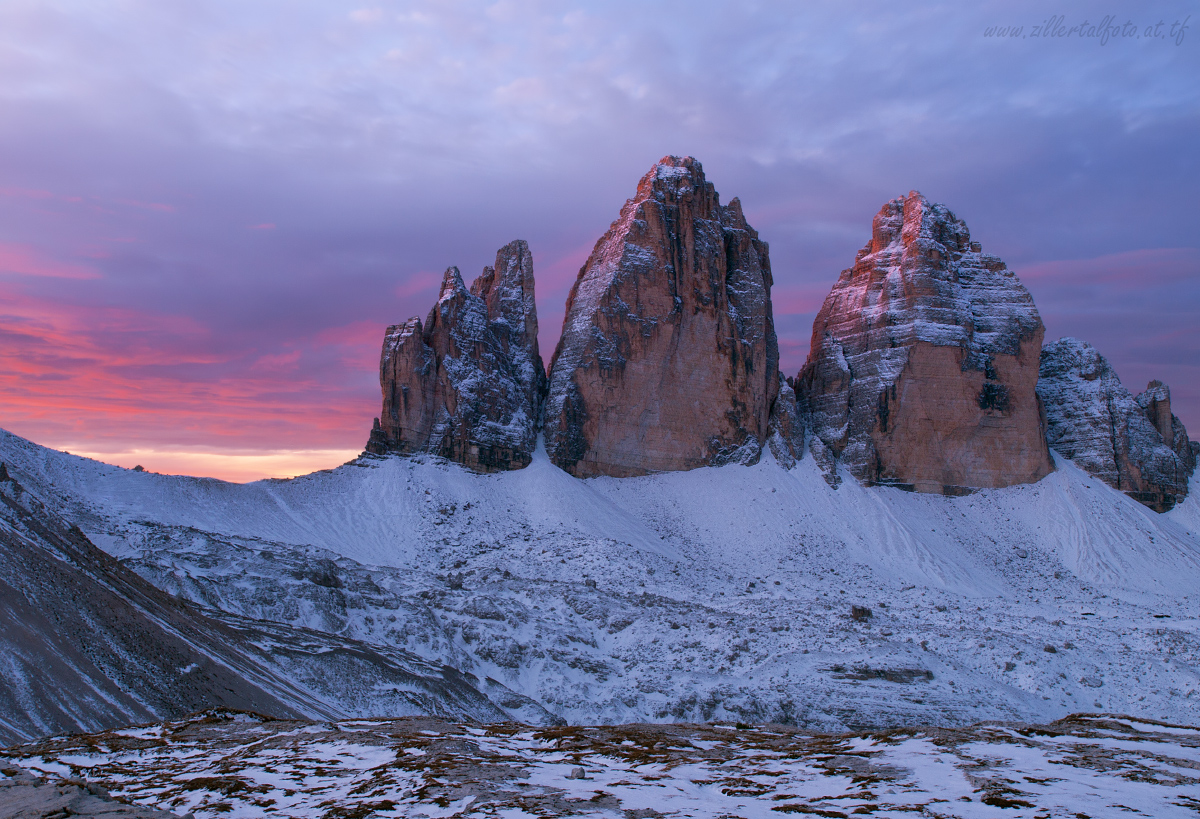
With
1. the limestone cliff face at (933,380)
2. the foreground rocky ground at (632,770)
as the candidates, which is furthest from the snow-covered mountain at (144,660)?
the limestone cliff face at (933,380)

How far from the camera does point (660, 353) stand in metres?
67.2

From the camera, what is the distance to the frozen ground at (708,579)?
98.5ft

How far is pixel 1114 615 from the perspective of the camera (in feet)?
151

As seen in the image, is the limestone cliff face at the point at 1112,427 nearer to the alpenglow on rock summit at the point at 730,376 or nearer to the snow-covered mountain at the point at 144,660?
the alpenglow on rock summit at the point at 730,376

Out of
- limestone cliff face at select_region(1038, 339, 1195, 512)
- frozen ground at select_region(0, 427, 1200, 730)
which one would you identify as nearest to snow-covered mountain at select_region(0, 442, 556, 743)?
frozen ground at select_region(0, 427, 1200, 730)

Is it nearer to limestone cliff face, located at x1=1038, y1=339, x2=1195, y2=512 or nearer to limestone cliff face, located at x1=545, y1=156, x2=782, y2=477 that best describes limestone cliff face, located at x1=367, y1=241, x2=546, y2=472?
limestone cliff face, located at x1=545, y1=156, x2=782, y2=477

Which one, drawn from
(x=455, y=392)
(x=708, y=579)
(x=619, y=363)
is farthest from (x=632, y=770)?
(x=619, y=363)

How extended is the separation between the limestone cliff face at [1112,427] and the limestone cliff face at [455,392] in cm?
4886

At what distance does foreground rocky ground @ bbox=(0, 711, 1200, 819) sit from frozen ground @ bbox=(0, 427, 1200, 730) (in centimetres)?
1522

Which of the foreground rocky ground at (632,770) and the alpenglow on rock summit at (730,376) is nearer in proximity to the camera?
the foreground rocky ground at (632,770)

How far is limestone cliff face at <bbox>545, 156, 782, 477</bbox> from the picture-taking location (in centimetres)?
6594

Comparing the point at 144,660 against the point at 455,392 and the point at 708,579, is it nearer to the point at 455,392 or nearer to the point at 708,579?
the point at 708,579

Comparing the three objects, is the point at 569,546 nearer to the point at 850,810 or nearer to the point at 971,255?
the point at 850,810

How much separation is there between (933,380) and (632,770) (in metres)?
64.8
